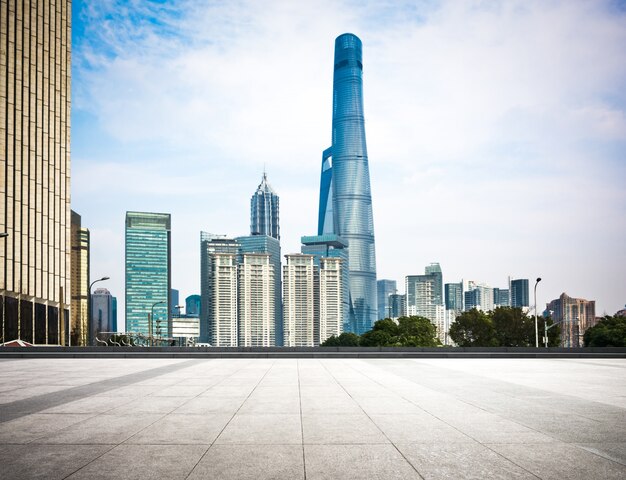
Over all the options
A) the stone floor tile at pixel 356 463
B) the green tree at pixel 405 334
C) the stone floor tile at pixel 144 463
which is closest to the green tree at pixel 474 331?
the green tree at pixel 405 334

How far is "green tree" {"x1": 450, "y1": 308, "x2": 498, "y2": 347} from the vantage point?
287 ft

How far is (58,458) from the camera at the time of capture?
8133 mm

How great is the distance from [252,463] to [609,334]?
3521 inches

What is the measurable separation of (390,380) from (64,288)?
77.3 m

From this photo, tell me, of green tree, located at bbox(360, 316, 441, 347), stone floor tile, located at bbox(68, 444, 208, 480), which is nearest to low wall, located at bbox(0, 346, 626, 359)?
stone floor tile, located at bbox(68, 444, 208, 480)

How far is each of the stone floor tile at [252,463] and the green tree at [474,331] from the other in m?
82.4

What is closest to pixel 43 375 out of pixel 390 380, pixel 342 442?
pixel 390 380

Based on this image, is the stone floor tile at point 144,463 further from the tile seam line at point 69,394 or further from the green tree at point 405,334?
the green tree at point 405,334

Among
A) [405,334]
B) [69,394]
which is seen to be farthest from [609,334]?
[69,394]

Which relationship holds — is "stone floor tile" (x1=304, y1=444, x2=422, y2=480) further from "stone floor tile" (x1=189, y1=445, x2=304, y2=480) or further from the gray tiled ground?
"stone floor tile" (x1=189, y1=445, x2=304, y2=480)

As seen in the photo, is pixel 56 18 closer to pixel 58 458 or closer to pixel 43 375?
pixel 43 375

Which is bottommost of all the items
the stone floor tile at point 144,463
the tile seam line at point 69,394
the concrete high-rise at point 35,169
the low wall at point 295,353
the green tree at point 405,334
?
the green tree at point 405,334

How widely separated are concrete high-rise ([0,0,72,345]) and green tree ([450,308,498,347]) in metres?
56.8

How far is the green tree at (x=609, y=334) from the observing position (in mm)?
84250
